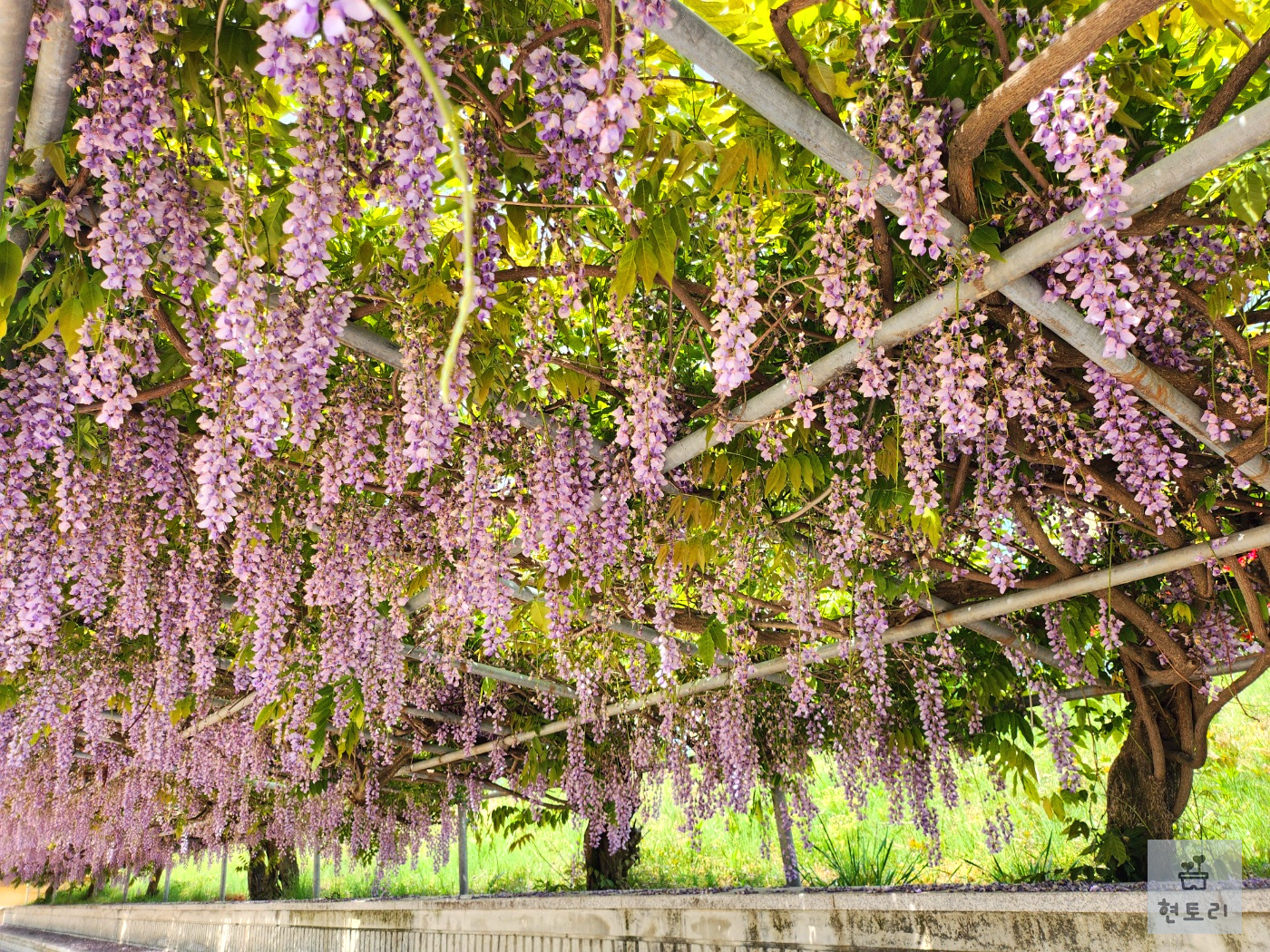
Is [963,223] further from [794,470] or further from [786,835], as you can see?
[786,835]

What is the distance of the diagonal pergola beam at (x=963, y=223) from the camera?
5.23ft

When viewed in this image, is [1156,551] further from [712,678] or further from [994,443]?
[712,678]

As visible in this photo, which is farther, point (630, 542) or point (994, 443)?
point (630, 542)

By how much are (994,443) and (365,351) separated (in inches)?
81.2

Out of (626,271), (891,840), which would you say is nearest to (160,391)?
(626,271)

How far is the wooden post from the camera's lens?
592cm

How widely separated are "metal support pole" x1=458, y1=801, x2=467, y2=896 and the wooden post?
335 cm

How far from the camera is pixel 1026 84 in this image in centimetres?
170

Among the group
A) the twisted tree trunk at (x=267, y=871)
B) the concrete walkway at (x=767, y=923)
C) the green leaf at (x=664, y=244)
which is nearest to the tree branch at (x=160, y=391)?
the green leaf at (x=664, y=244)

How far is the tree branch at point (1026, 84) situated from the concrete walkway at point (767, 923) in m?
2.41

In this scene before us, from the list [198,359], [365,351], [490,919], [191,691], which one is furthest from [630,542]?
[191,691]

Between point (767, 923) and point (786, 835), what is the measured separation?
2338 millimetres

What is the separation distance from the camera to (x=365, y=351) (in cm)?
268

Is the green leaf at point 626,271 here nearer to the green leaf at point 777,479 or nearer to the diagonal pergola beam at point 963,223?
the diagonal pergola beam at point 963,223
